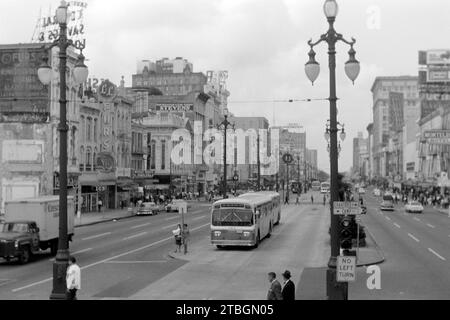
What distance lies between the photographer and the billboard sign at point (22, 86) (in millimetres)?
59406

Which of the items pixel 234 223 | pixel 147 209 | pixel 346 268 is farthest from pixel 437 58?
pixel 346 268

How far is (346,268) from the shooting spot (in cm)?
1512

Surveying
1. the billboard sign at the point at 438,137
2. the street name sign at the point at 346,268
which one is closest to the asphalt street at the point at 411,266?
the street name sign at the point at 346,268

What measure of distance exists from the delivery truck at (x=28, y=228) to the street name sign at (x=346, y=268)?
55.6 ft

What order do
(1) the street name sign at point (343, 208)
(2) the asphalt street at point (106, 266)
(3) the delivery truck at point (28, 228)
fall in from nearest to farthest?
1. (1) the street name sign at point (343, 208)
2. (2) the asphalt street at point (106, 266)
3. (3) the delivery truck at point (28, 228)

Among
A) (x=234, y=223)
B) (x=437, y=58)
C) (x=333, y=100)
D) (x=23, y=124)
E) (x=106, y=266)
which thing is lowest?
(x=106, y=266)

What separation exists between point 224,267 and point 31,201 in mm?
10273

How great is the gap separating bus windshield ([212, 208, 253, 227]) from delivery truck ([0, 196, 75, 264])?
8.08m

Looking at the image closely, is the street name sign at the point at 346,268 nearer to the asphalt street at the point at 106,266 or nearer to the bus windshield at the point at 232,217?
the asphalt street at the point at 106,266

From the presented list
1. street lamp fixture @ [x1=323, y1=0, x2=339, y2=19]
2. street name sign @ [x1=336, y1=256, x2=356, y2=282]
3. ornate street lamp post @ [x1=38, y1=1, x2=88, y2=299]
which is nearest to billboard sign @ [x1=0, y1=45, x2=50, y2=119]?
ornate street lamp post @ [x1=38, y1=1, x2=88, y2=299]

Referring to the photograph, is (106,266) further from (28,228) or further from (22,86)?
(22,86)

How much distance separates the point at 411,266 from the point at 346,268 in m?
12.7

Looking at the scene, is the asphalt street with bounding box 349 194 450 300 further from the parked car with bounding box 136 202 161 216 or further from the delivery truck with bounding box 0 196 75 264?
the parked car with bounding box 136 202 161 216

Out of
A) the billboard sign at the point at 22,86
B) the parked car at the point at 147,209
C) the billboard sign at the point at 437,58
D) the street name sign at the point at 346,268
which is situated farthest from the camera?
the billboard sign at the point at 437,58
